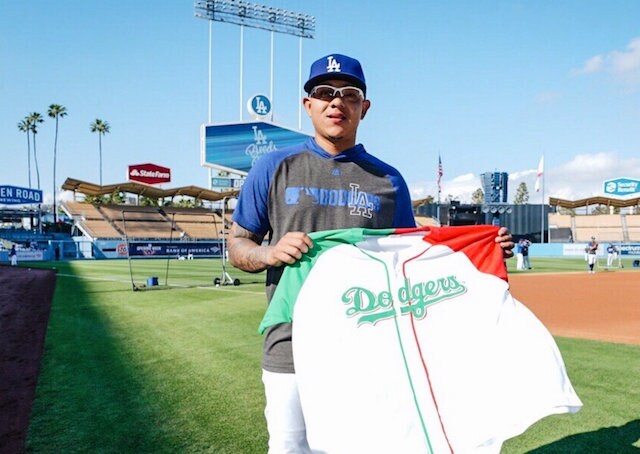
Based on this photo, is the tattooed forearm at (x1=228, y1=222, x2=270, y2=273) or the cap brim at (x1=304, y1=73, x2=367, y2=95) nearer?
the tattooed forearm at (x1=228, y1=222, x2=270, y2=273)

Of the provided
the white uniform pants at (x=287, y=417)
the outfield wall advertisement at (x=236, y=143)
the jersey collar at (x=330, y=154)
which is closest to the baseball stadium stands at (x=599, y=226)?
the outfield wall advertisement at (x=236, y=143)

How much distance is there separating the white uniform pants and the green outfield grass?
1903 mm

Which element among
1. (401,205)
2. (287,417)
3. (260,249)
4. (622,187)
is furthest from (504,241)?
(622,187)

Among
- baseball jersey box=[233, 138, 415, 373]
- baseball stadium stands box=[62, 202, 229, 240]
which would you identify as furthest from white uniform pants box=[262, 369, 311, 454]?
baseball stadium stands box=[62, 202, 229, 240]

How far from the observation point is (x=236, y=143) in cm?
2506

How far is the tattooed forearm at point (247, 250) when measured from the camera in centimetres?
211

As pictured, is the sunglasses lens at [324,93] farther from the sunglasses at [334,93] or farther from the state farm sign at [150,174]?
the state farm sign at [150,174]

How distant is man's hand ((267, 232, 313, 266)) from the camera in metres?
2.00

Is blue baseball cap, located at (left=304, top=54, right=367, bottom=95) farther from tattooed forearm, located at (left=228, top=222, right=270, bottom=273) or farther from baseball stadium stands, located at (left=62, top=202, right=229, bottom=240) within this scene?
baseball stadium stands, located at (left=62, top=202, right=229, bottom=240)

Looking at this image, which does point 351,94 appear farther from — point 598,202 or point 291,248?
A: point 598,202

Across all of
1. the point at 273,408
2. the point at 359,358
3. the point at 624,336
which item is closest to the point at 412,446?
the point at 359,358

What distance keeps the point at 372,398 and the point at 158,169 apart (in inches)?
2299

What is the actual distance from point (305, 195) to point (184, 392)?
147 inches

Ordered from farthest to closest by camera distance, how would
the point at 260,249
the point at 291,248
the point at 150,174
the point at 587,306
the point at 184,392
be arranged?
the point at 150,174 → the point at 587,306 → the point at 184,392 → the point at 260,249 → the point at 291,248
